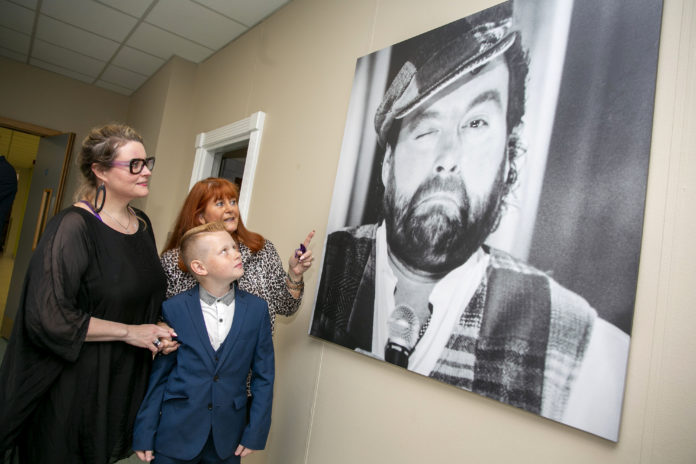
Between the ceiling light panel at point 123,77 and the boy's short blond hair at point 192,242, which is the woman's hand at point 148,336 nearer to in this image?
the boy's short blond hair at point 192,242

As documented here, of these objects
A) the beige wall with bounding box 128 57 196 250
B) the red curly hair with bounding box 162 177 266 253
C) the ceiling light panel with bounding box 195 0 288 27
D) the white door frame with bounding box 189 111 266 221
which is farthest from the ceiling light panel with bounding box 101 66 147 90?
the red curly hair with bounding box 162 177 266 253

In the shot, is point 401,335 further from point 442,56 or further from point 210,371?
point 442,56

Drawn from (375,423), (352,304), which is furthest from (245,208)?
(375,423)

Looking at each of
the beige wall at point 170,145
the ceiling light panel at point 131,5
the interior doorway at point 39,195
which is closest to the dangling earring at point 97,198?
the ceiling light panel at point 131,5

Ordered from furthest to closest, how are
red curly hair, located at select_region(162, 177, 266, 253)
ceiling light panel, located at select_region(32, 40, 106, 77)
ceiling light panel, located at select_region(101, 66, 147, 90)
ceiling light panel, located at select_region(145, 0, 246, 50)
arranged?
ceiling light panel, located at select_region(101, 66, 147, 90), ceiling light panel, located at select_region(32, 40, 106, 77), ceiling light panel, located at select_region(145, 0, 246, 50), red curly hair, located at select_region(162, 177, 266, 253)

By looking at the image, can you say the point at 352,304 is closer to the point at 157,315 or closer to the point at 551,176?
the point at 157,315

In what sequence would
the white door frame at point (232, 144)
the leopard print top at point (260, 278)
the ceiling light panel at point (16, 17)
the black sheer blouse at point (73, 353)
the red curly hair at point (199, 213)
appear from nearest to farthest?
the black sheer blouse at point (73, 353)
the leopard print top at point (260, 278)
the red curly hair at point (199, 213)
the white door frame at point (232, 144)
the ceiling light panel at point (16, 17)

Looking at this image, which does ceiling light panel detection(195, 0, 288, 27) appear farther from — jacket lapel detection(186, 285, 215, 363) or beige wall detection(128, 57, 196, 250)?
jacket lapel detection(186, 285, 215, 363)

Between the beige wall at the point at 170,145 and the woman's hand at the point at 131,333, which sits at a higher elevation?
the beige wall at the point at 170,145

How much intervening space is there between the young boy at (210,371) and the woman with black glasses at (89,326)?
0.10m

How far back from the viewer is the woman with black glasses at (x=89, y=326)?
4.22ft

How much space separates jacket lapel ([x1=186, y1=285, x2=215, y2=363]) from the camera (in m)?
1.45

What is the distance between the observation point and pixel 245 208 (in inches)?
111

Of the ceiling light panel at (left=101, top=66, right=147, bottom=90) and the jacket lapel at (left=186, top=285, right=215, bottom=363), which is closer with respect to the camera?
the jacket lapel at (left=186, top=285, right=215, bottom=363)
